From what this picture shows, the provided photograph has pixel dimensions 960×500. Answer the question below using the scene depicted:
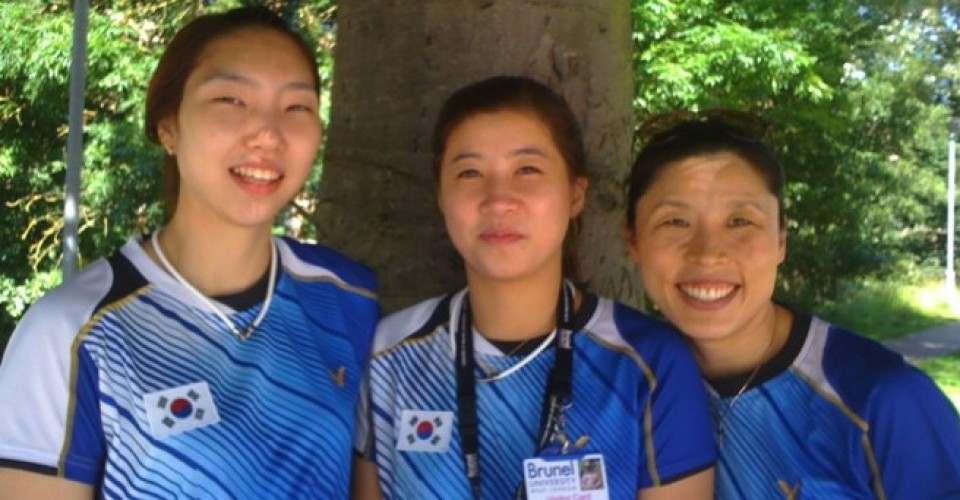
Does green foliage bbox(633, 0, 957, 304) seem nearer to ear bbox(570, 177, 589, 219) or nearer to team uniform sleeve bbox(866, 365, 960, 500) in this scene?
ear bbox(570, 177, 589, 219)

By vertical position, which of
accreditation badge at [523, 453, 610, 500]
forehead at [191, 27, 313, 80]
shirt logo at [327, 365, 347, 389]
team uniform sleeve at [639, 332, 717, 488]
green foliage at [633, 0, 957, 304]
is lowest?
accreditation badge at [523, 453, 610, 500]

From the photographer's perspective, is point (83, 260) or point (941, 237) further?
point (941, 237)

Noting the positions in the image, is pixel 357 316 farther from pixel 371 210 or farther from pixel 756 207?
pixel 756 207

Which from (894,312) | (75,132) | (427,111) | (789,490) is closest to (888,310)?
(894,312)

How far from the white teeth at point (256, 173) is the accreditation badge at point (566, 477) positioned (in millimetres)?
714

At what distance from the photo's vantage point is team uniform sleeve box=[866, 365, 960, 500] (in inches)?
75.0

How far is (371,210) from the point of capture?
273 centimetres

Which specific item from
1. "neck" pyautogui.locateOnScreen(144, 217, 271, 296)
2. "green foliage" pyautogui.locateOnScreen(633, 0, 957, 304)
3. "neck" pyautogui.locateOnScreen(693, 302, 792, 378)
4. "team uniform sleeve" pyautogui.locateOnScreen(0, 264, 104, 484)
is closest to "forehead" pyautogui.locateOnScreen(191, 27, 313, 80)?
"neck" pyautogui.locateOnScreen(144, 217, 271, 296)

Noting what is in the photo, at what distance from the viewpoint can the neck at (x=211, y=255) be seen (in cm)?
209

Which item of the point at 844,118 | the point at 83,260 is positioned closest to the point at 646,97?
the point at 844,118

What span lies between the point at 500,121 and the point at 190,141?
59cm

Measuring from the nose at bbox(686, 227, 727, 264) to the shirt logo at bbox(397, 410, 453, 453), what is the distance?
0.58 meters

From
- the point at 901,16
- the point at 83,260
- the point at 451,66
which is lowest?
the point at 451,66

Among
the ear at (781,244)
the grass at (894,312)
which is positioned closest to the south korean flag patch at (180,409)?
the ear at (781,244)
